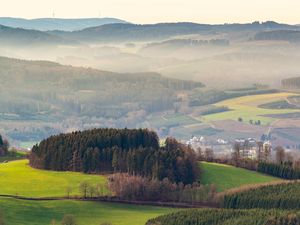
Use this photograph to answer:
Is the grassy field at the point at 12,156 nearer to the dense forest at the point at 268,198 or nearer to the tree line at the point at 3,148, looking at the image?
the tree line at the point at 3,148

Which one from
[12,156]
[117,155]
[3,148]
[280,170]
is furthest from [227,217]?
[3,148]

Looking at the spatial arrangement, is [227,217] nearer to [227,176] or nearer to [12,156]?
[227,176]

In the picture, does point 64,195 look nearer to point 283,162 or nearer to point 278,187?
point 278,187

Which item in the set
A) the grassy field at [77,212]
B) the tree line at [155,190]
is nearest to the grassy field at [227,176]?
the tree line at [155,190]

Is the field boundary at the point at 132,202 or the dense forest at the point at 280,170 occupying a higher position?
the dense forest at the point at 280,170

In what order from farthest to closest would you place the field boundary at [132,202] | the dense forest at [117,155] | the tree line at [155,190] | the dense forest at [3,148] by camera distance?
the dense forest at [3,148]
the dense forest at [117,155]
the tree line at [155,190]
the field boundary at [132,202]

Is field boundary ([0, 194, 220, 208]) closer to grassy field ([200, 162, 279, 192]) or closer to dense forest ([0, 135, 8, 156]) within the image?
grassy field ([200, 162, 279, 192])
